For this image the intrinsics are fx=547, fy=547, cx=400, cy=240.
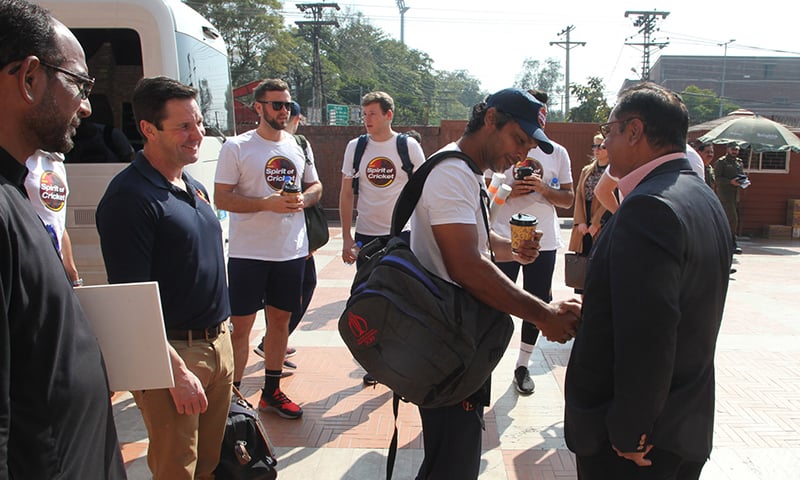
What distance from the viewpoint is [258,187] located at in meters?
3.73

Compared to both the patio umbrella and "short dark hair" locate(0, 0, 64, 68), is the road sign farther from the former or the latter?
"short dark hair" locate(0, 0, 64, 68)

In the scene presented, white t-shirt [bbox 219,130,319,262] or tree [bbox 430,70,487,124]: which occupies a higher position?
tree [bbox 430,70,487,124]

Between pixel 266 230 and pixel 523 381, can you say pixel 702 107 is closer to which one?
pixel 523 381

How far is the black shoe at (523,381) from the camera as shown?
4.25 metres

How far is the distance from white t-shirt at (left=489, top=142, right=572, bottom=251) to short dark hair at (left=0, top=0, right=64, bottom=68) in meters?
3.32

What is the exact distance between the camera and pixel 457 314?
6.57ft

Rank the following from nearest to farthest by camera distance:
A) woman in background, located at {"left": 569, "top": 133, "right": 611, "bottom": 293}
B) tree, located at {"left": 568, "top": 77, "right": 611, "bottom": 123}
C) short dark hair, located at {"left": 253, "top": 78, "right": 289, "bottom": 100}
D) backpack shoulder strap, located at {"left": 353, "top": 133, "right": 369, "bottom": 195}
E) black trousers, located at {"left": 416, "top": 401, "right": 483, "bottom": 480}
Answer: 1. black trousers, located at {"left": 416, "top": 401, "right": 483, "bottom": 480}
2. short dark hair, located at {"left": 253, "top": 78, "right": 289, "bottom": 100}
3. backpack shoulder strap, located at {"left": 353, "top": 133, "right": 369, "bottom": 195}
4. woman in background, located at {"left": 569, "top": 133, "right": 611, "bottom": 293}
5. tree, located at {"left": 568, "top": 77, "right": 611, "bottom": 123}

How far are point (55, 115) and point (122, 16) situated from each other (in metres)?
3.93

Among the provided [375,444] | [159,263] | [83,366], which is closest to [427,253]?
[159,263]

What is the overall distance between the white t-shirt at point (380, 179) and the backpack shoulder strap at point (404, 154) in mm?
28

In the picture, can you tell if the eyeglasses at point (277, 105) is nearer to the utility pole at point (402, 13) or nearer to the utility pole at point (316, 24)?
the utility pole at point (316, 24)

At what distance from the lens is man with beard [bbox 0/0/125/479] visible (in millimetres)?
1135

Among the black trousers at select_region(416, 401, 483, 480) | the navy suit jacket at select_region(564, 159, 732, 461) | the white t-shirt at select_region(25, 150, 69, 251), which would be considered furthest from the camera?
the white t-shirt at select_region(25, 150, 69, 251)

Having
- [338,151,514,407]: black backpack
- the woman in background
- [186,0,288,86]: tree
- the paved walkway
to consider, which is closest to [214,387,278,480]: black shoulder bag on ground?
the paved walkway
